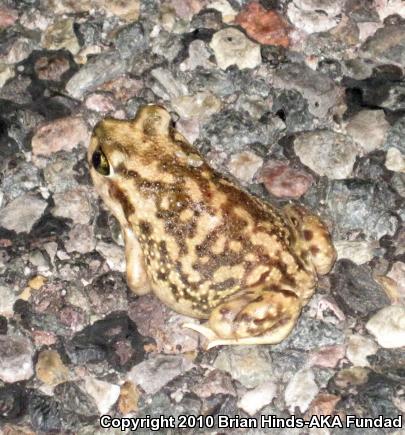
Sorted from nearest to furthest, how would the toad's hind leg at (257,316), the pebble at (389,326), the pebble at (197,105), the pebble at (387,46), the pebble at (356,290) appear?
the toad's hind leg at (257,316) < the pebble at (389,326) < the pebble at (356,290) < the pebble at (197,105) < the pebble at (387,46)

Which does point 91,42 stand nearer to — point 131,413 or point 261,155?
point 261,155

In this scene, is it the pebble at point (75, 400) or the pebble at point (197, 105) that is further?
the pebble at point (197, 105)

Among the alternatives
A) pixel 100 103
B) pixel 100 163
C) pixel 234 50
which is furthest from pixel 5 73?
pixel 234 50

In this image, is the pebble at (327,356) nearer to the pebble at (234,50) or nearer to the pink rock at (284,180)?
the pink rock at (284,180)

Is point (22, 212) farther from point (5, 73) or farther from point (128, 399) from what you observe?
point (128, 399)

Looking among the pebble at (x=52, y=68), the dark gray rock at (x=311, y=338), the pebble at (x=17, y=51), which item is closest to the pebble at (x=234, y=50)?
the pebble at (x=52, y=68)

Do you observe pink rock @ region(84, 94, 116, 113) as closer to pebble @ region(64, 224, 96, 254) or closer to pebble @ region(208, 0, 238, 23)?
pebble @ region(64, 224, 96, 254)

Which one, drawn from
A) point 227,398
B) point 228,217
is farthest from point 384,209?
point 227,398
